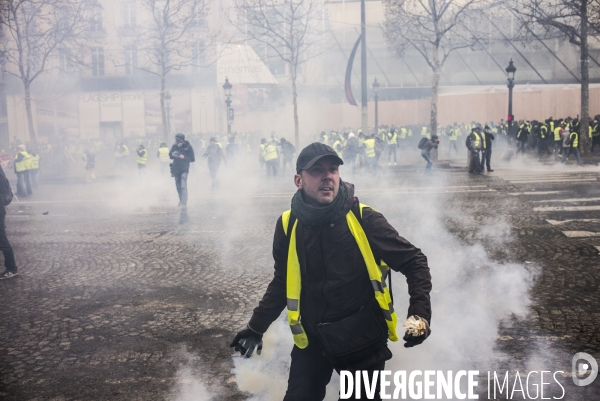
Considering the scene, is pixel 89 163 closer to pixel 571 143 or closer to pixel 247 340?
pixel 571 143

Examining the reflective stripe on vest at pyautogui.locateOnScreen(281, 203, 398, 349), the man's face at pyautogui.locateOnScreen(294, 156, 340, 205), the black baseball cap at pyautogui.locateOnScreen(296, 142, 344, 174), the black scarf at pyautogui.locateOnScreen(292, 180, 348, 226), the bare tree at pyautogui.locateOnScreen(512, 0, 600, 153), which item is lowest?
the reflective stripe on vest at pyautogui.locateOnScreen(281, 203, 398, 349)

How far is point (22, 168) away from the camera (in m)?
18.4

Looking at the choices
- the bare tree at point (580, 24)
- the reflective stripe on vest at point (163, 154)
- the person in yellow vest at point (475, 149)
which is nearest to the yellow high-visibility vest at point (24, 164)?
the reflective stripe on vest at point (163, 154)

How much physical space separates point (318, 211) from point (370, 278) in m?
0.41

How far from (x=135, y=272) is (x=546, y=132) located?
2202 centimetres

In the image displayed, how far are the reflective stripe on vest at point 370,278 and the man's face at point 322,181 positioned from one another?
0.46ft

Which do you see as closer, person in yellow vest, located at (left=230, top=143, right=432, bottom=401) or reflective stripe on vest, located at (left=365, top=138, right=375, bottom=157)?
person in yellow vest, located at (left=230, top=143, right=432, bottom=401)

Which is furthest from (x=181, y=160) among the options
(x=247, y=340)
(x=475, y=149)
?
(x=247, y=340)

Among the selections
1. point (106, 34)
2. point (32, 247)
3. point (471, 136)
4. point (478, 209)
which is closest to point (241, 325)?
point (32, 247)

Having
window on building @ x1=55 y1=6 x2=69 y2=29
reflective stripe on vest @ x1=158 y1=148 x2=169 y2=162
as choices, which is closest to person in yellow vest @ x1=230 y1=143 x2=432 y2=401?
reflective stripe on vest @ x1=158 y1=148 x2=169 y2=162

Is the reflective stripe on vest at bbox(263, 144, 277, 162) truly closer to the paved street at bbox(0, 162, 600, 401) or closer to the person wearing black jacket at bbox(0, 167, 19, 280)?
the paved street at bbox(0, 162, 600, 401)

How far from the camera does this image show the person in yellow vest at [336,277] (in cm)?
287

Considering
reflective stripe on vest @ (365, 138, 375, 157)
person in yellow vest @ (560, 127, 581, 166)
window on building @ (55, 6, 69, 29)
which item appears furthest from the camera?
window on building @ (55, 6, 69, 29)

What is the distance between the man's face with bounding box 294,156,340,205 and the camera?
292cm
